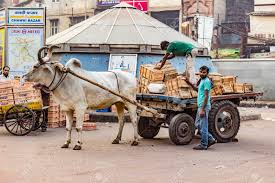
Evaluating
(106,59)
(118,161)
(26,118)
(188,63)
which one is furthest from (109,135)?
(106,59)

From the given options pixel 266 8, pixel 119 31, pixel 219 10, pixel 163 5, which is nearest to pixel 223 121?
pixel 119 31

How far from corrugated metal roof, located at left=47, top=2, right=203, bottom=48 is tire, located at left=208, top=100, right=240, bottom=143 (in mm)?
6189

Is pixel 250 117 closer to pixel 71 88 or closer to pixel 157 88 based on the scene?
pixel 157 88

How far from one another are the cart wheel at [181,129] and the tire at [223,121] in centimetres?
48

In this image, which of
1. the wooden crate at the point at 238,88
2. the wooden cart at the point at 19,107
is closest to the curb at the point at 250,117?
the wooden crate at the point at 238,88

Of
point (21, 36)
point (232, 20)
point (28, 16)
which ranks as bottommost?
point (21, 36)

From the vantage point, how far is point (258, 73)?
86.9 feet

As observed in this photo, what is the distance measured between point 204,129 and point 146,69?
6.86 ft

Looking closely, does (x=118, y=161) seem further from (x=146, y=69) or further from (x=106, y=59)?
(x=106, y=59)

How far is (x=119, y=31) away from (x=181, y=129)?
25.6ft

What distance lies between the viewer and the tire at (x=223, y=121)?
36.6 feet

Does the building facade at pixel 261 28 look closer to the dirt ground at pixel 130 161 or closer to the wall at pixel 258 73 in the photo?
the wall at pixel 258 73

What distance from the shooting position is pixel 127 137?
12.3 m

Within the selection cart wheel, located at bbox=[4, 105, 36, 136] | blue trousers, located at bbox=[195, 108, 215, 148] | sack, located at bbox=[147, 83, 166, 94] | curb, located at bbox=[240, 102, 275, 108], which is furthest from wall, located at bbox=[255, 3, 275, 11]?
blue trousers, located at bbox=[195, 108, 215, 148]
